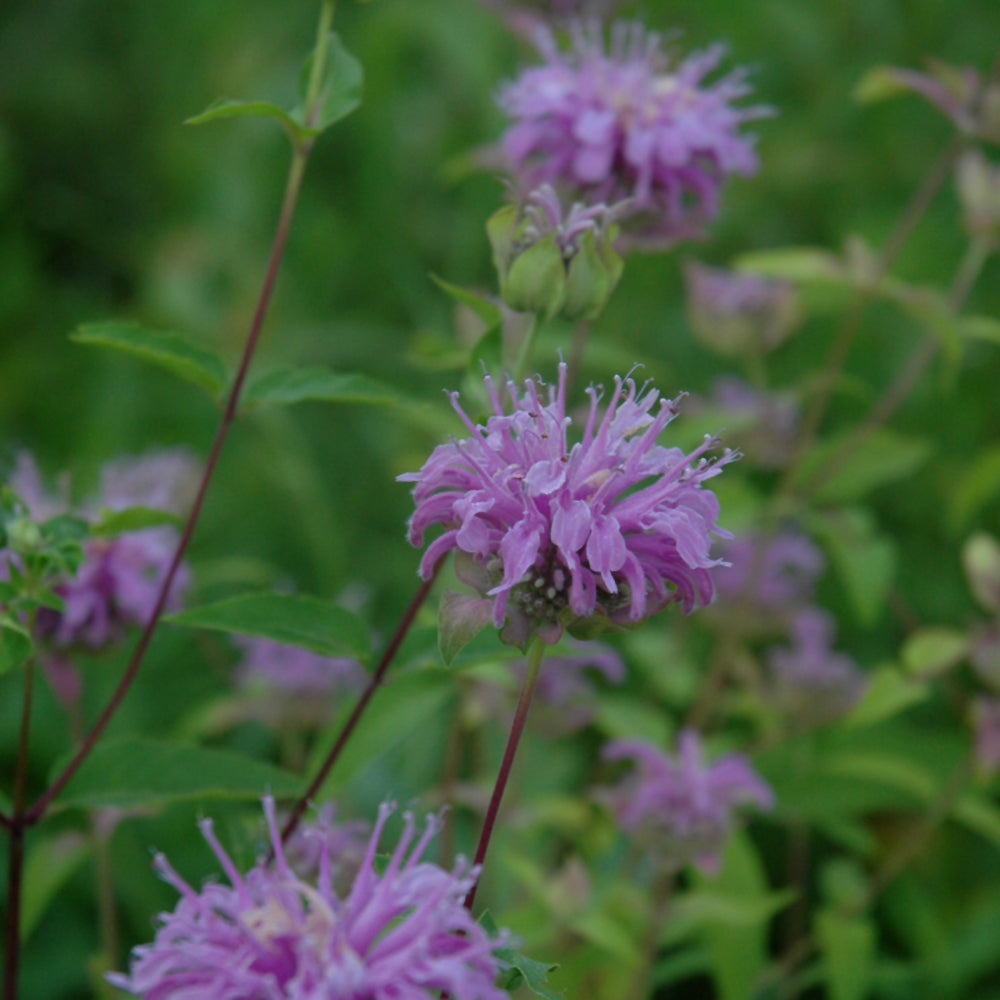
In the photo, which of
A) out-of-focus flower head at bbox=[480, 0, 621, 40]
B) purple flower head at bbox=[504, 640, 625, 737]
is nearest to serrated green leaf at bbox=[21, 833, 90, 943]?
purple flower head at bbox=[504, 640, 625, 737]

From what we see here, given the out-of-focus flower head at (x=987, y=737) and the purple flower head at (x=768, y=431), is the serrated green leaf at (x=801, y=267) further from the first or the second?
the out-of-focus flower head at (x=987, y=737)

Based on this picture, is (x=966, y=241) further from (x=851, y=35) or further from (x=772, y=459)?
(x=772, y=459)

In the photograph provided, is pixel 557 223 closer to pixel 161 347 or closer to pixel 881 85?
pixel 161 347

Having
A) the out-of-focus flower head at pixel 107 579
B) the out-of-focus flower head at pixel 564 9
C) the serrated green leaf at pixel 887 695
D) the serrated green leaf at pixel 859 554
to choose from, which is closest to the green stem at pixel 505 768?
the out-of-focus flower head at pixel 107 579

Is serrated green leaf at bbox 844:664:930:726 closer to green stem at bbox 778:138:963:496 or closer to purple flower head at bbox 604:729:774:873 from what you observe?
purple flower head at bbox 604:729:774:873

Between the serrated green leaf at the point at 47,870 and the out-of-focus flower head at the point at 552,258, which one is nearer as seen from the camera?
the out-of-focus flower head at the point at 552,258

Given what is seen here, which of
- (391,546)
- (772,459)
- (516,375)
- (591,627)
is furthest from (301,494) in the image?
(591,627)
